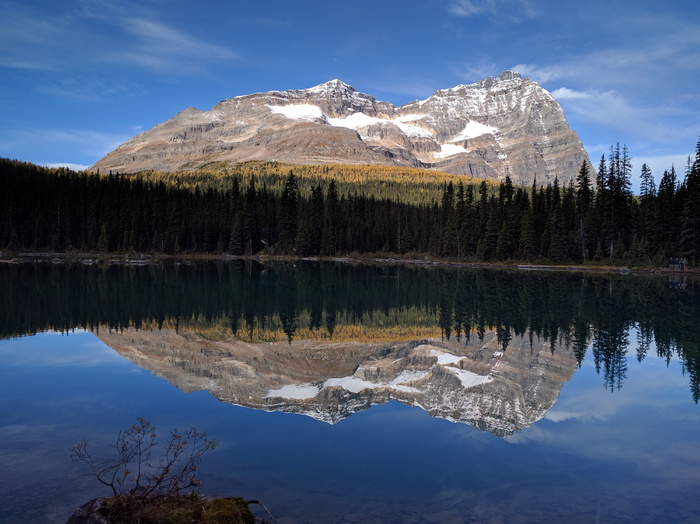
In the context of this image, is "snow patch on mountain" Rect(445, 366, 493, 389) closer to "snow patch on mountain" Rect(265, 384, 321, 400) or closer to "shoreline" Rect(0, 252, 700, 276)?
"snow patch on mountain" Rect(265, 384, 321, 400)

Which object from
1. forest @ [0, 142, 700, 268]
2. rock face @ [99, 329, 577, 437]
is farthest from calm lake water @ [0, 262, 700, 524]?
Result: forest @ [0, 142, 700, 268]

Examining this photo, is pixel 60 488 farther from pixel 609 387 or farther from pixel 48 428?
pixel 609 387

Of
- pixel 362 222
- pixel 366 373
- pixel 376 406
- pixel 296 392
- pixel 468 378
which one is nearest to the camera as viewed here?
pixel 376 406

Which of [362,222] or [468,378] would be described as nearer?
[468,378]

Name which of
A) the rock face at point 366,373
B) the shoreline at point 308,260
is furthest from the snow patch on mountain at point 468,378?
the shoreline at point 308,260

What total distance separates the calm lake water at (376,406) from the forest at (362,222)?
57.1 meters

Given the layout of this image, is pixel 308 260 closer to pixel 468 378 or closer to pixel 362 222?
pixel 362 222

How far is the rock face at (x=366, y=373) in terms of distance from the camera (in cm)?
1612

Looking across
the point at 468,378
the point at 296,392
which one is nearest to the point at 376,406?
the point at 296,392

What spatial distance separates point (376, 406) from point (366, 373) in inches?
169

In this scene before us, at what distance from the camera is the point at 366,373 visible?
20.5 m

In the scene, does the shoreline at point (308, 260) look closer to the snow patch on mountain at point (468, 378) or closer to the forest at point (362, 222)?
the forest at point (362, 222)

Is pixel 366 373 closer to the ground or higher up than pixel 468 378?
closer to the ground

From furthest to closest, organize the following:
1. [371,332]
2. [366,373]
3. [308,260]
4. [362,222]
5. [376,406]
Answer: [362,222] → [308,260] → [371,332] → [366,373] → [376,406]
